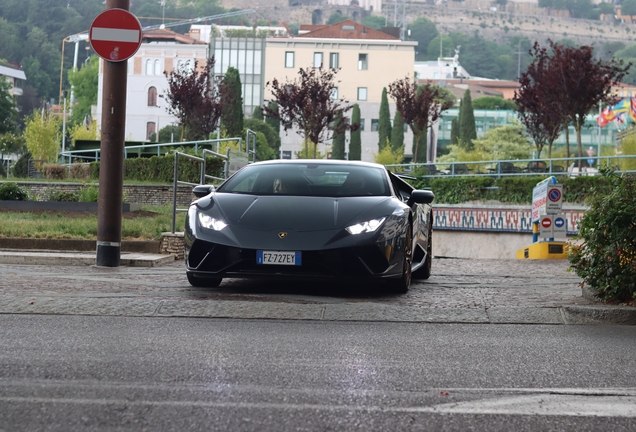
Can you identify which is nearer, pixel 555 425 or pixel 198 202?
pixel 555 425

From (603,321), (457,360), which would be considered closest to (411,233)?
(603,321)

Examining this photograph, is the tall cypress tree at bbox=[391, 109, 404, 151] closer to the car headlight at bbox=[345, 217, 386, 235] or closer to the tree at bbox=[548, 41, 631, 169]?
the tree at bbox=[548, 41, 631, 169]

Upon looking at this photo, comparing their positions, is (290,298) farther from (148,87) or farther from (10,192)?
(148,87)

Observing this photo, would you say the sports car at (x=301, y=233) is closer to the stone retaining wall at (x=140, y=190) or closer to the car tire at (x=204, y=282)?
the car tire at (x=204, y=282)

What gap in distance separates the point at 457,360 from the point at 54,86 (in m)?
176

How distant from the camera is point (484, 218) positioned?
31.3 m

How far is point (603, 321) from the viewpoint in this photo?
7.71 m

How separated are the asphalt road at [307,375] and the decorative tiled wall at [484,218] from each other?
23.1m

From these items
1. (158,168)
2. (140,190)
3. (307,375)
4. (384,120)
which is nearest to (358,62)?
(384,120)

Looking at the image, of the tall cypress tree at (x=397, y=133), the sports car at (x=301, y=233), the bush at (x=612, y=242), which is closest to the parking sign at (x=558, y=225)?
the sports car at (x=301, y=233)

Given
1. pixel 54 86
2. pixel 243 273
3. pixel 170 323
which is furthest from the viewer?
pixel 54 86

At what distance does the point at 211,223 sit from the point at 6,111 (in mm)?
102969

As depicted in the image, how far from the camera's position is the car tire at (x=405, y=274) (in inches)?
365

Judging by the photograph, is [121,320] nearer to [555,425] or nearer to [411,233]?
[411,233]
